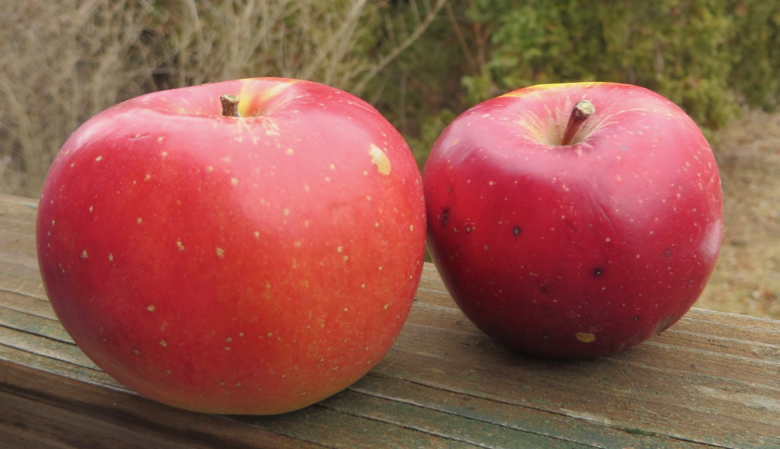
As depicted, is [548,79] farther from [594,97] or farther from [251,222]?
[251,222]

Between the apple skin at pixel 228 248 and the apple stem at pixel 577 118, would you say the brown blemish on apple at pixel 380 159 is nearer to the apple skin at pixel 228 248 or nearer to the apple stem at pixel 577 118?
the apple skin at pixel 228 248

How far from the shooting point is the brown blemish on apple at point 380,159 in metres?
1.01

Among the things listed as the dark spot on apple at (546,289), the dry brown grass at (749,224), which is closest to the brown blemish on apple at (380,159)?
the dark spot on apple at (546,289)

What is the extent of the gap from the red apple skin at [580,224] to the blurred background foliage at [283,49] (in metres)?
2.93

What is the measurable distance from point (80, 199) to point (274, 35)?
11.1ft

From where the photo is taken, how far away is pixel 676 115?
1.19 metres

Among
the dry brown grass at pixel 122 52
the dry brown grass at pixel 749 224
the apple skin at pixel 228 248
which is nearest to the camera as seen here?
the apple skin at pixel 228 248

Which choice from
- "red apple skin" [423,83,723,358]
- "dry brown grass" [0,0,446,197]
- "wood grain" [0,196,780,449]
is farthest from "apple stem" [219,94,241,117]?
"dry brown grass" [0,0,446,197]

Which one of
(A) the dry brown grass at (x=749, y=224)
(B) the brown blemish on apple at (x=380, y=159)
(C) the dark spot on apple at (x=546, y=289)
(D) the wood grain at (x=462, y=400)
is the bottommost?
(A) the dry brown grass at (x=749, y=224)

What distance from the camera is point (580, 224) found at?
1076mm

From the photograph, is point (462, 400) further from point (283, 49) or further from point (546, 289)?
point (283, 49)

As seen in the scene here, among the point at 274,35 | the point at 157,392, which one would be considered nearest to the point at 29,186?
the point at 274,35

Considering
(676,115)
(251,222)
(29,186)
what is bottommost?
(29,186)

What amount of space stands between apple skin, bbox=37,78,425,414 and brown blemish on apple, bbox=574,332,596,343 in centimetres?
33
